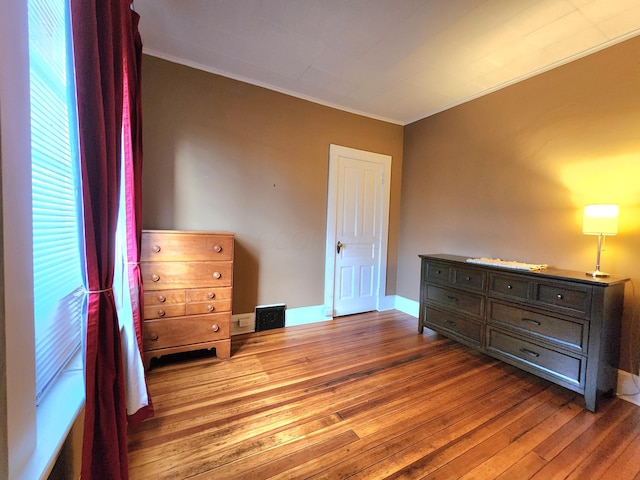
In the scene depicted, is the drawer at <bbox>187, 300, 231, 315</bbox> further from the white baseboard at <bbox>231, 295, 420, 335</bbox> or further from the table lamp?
the table lamp

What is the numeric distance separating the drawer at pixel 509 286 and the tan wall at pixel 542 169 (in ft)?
1.68

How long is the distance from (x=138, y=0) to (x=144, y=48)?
0.65 meters

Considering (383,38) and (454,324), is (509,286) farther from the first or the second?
(383,38)

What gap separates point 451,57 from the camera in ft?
7.48

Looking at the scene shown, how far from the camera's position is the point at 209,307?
2.28 m

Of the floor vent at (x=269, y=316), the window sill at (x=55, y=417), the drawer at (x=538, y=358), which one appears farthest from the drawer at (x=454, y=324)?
the window sill at (x=55, y=417)

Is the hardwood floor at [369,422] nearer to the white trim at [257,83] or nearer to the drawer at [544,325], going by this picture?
the drawer at [544,325]

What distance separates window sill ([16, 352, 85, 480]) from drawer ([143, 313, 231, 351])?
87 cm

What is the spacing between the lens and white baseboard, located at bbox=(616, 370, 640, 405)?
1.95 meters

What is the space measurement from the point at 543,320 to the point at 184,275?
285 cm

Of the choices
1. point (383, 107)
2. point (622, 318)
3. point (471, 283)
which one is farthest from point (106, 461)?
point (383, 107)

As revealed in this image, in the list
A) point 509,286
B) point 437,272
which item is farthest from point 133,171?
point 509,286

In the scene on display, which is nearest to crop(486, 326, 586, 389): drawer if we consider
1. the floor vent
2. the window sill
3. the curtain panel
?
the floor vent

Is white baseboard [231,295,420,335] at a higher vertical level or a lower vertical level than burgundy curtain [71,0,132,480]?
lower
